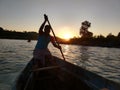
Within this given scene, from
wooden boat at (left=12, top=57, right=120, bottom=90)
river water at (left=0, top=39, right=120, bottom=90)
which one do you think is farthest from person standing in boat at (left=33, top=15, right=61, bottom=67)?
river water at (left=0, top=39, right=120, bottom=90)

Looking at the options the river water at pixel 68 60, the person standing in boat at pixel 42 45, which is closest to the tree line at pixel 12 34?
the river water at pixel 68 60

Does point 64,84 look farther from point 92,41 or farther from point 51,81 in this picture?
point 92,41

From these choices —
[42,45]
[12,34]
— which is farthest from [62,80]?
[12,34]

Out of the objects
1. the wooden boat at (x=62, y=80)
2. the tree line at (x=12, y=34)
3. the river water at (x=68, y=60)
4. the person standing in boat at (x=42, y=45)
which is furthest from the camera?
the tree line at (x=12, y=34)

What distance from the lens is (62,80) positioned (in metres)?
8.89

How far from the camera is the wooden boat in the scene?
733cm

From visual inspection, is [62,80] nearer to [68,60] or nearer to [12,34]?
[68,60]

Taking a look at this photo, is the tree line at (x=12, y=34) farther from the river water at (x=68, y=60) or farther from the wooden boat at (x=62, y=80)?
the wooden boat at (x=62, y=80)

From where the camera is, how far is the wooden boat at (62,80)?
7.33 meters

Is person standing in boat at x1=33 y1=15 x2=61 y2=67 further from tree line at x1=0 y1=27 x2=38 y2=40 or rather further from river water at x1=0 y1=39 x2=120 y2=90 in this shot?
tree line at x1=0 y1=27 x2=38 y2=40

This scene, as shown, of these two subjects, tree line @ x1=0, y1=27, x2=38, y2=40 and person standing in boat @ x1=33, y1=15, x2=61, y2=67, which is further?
tree line @ x1=0, y1=27, x2=38, y2=40

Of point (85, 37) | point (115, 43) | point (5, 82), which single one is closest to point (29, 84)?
point (5, 82)

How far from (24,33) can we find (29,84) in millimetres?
119546

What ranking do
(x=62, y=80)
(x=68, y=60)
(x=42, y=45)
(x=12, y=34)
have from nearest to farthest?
1. (x=62, y=80)
2. (x=42, y=45)
3. (x=68, y=60)
4. (x=12, y=34)
